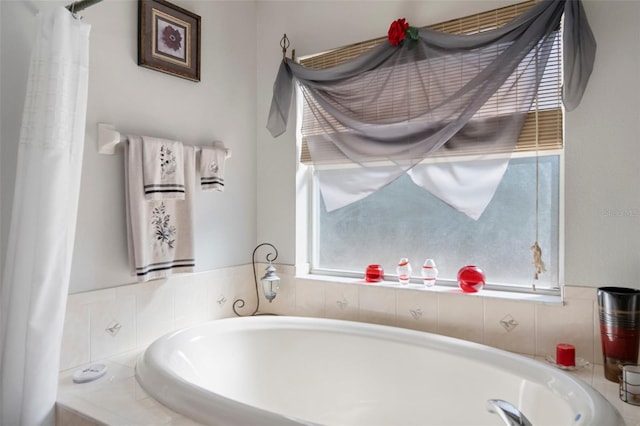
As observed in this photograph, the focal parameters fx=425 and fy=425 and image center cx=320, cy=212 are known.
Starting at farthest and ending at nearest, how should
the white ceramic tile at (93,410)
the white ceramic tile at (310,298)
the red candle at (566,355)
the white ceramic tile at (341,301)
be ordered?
1. the white ceramic tile at (310,298)
2. the white ceramic tile at (341,301)
3. the red candle at (566,355)
4. the white ceramic tile at (93,410)

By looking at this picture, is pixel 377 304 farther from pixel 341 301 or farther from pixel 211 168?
pixel 211 168

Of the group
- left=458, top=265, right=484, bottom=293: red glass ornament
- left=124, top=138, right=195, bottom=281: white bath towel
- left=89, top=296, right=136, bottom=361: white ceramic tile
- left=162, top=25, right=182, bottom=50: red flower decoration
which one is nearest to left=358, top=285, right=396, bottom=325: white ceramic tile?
left=458, top=265, right=484, bottom=293: red glass ornament

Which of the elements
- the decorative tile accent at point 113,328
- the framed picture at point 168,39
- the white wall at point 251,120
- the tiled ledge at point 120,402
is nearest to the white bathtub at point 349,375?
the tiled ledge at point 120,402

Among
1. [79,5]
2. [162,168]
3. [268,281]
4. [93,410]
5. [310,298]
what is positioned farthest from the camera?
[310,298]

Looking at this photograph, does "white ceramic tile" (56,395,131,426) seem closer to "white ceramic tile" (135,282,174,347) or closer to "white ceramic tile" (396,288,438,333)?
"white ceramic tile" (135,282,174,347)

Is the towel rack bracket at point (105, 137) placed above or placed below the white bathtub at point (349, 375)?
above

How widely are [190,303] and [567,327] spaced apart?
1.75 m

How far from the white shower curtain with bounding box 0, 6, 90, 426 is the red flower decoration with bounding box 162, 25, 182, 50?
25.2 inches

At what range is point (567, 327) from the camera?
174cm

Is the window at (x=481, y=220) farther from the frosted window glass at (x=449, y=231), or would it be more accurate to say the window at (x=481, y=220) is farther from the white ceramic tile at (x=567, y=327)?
the white ceramic tile at (x=567, y=327)

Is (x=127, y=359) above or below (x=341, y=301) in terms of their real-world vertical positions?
below

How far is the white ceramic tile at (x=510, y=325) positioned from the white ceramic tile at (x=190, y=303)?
1417mm

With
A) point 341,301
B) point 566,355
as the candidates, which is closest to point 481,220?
point 566,355

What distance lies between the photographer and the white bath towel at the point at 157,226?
1856 mm
